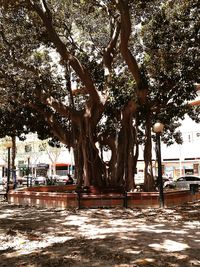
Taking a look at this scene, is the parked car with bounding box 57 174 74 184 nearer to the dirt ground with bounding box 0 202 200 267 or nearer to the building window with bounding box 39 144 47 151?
the building window with bounding box 39 144 47 151

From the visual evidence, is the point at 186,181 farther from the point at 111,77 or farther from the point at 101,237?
the point at 101,237

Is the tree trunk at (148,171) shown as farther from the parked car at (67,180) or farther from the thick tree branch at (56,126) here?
the parked car at (67,180)

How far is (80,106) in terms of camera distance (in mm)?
22141

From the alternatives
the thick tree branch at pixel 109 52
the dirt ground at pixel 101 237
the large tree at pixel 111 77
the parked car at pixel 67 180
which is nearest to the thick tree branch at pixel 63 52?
the large tree at pixel 111 77

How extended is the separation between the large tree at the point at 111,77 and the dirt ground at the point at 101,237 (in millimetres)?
3342

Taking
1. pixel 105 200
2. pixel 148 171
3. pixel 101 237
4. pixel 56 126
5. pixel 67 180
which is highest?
pixel 56 126

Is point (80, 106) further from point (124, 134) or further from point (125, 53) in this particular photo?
point (125, 53)

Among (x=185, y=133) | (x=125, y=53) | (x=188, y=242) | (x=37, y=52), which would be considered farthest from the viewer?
(x=185, y=133)

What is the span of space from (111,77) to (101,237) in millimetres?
8608

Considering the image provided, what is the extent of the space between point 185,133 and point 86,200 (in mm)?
30291

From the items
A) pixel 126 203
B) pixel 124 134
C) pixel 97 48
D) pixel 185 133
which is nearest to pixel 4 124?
pixel 97 48

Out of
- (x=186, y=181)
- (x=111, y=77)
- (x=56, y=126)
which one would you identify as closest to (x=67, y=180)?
(x=186, y=181)

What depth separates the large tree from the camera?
14398 mm

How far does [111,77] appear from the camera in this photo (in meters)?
15.6
